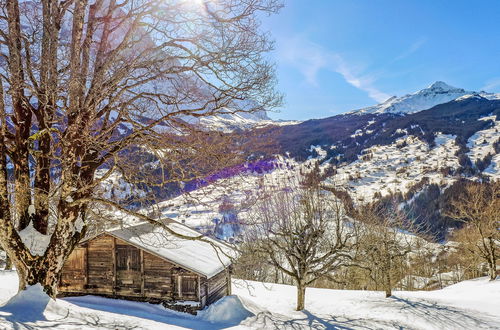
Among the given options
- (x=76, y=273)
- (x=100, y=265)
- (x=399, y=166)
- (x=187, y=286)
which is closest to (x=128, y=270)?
(x=100, y=265)

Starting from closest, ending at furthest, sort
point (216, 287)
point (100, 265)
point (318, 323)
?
Result: point (318, 323) → point (100, 265) → point (216, 287)

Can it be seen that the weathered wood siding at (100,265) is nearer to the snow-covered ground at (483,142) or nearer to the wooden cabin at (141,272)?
the wooden cabin at (141,272)

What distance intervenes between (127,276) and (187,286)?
3617 mm

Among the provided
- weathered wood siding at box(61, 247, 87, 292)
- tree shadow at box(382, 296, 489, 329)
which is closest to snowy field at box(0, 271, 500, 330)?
tree shadow at box(382, 296, 489, 329)

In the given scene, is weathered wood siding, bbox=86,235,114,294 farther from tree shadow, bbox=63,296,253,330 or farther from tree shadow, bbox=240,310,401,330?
tree shadow, bbox=240,310,401,330

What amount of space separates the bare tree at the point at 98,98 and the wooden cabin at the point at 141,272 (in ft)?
33.1

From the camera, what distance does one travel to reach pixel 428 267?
43406mm

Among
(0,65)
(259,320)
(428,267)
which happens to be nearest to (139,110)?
(0,65)

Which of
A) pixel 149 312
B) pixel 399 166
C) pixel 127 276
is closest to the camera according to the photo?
pixel 149 312

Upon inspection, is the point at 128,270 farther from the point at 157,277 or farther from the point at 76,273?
the point at 76,273

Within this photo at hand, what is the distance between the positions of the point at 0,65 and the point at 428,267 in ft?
166

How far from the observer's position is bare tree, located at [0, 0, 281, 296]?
225 inches

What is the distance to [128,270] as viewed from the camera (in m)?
17.0

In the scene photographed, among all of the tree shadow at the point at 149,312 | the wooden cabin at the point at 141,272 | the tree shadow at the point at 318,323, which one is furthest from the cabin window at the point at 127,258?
the tree shadow at the point at 318,323
